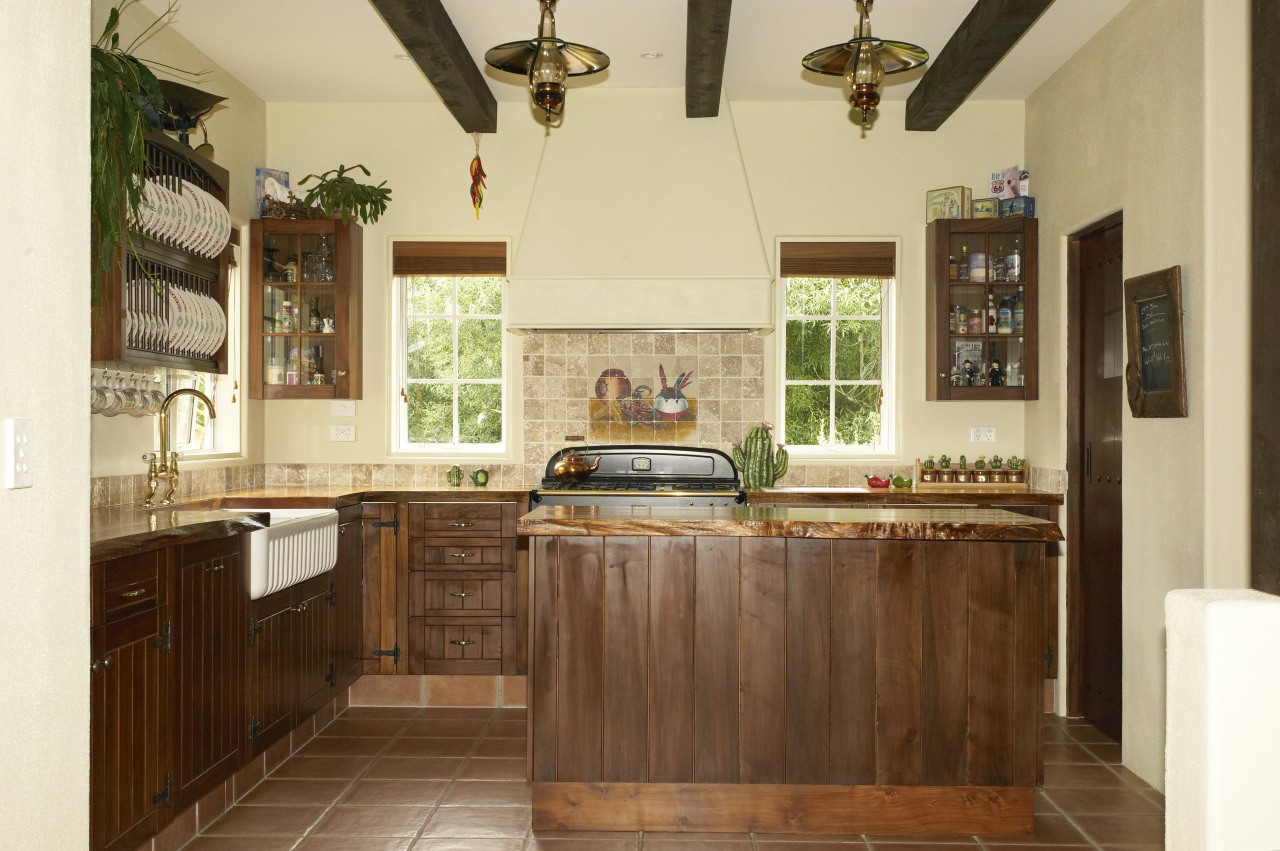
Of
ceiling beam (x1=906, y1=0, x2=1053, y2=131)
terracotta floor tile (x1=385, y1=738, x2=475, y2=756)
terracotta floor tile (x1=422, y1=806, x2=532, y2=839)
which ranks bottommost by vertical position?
terracotta floor tile (x1=385, y1=738, x2=475, y2=756)

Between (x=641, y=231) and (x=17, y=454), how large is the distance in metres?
3.54

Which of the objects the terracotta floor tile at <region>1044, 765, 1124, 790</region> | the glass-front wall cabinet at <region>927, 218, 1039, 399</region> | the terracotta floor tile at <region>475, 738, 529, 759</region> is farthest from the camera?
the glass-front wall cabinet at <region>927, 218, 1039, 399</region>

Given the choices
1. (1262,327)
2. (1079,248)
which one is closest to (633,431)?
(1079,248)

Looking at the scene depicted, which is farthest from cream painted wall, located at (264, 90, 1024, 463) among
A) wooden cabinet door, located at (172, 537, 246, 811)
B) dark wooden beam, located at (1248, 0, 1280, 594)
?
dark wooden beam, located at (1248, 0, 1280, 594)

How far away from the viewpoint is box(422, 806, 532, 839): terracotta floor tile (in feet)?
10.7

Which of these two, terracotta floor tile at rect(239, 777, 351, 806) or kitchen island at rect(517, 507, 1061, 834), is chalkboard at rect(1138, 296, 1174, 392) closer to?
kitchen island at rect(517, 507, 1061, 834)

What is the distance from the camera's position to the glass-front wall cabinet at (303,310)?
5086mm

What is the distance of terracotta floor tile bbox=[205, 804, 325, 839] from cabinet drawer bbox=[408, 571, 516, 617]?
1.47m

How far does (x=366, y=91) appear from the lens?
17.4 feet

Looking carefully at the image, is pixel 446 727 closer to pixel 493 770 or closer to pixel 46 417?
pixel 493 770

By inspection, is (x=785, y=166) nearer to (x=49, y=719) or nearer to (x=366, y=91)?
(x=366, y=91)

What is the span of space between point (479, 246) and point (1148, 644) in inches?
147

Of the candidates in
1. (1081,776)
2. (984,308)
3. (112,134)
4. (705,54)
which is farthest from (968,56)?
(112,134)

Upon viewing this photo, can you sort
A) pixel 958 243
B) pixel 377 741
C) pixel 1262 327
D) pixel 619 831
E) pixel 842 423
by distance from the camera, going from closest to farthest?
pixel 1262 327, pixel 619 831, pixel 377 741, pixel 958 243, pixel 842 423
